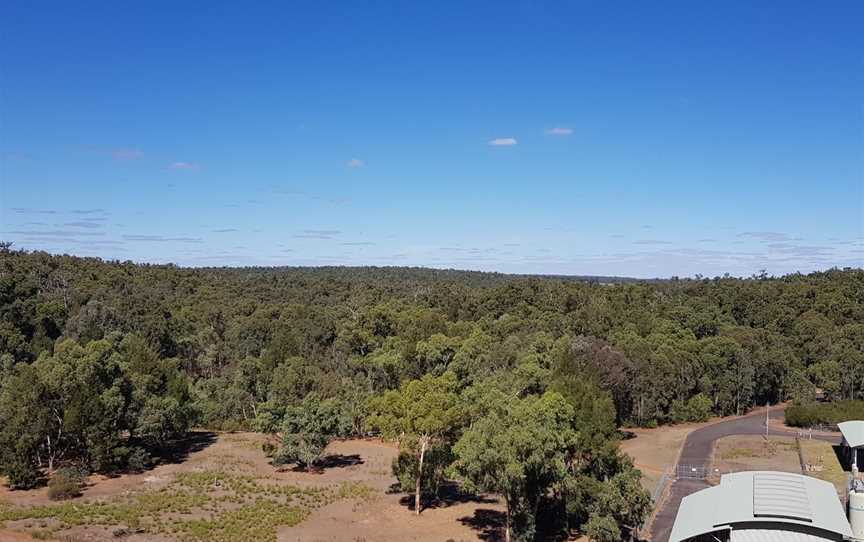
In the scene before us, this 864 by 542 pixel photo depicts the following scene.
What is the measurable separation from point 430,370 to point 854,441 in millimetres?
35329

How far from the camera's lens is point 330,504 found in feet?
123

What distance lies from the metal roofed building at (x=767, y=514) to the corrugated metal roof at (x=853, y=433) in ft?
73.9

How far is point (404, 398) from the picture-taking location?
34062 millimetres

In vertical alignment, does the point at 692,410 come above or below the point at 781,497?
below

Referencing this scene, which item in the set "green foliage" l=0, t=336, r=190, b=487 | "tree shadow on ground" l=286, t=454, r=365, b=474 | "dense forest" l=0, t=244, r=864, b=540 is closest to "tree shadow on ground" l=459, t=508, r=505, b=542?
"dense forest" l=0, t=244, r=864, b=540

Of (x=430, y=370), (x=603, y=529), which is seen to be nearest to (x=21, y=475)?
(x=603, y=529)

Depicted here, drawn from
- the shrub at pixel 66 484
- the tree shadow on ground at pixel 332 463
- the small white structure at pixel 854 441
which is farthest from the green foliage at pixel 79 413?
A: the small white structure at pixel 854 441

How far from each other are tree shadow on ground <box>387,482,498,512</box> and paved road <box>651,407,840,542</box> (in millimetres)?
10071

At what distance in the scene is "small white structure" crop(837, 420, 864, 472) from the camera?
43.6m

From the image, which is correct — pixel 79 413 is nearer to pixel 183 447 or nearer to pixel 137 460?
pixel 137 460

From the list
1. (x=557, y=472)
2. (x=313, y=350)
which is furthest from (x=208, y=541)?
(x=313, y=350)

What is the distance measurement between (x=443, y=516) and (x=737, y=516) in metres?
17.1

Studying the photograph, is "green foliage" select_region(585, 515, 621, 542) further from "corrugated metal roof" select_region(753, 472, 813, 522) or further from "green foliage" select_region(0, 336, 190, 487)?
"green foliage" select_region(0, 336, 190, 487)

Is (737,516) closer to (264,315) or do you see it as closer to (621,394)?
(621,394)
